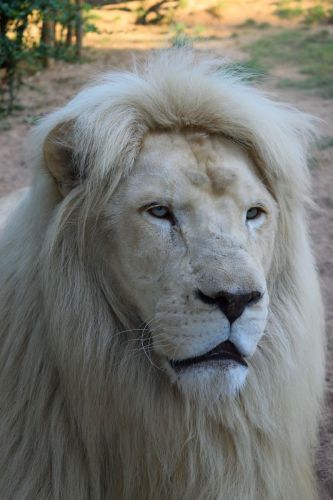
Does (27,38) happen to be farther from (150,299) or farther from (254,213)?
(150,299)

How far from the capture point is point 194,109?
2.37 meters

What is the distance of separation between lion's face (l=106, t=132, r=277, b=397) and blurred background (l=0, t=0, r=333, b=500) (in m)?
1.31

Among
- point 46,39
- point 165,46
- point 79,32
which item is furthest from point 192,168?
point 79,32

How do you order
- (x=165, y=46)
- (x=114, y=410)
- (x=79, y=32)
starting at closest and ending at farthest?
1. (x=114, y=410)
2. (x=165, y=46)
3. (x=79, y=32)

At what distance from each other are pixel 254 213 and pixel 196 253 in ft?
0.96

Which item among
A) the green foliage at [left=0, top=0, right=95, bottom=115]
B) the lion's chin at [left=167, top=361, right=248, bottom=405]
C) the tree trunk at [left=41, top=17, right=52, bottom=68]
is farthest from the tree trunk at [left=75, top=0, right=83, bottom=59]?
the lion's chin at [left=167, top=361, right=248, bottom=405]

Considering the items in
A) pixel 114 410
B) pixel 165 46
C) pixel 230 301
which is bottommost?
pixel 114 410

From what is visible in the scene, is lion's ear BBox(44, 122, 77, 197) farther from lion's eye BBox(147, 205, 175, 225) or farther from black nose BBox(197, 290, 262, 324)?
black nose BBox(197, 290, 262, 324)

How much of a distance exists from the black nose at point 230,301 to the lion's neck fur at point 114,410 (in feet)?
1.25

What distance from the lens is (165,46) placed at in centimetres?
812

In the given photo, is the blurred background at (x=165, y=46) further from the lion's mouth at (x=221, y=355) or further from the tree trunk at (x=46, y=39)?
the lion's mouth at (x=221, y=355)

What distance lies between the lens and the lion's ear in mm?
2297

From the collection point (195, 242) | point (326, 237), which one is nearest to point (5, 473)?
point (195, 242)

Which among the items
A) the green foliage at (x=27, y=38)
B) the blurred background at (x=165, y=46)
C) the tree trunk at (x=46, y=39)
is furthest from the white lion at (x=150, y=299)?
the tree trunk at (x=46, y=39)
